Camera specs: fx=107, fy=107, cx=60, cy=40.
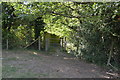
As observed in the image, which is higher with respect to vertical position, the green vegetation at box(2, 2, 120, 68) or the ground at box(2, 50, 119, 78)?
the green vegetation at box(2, 2, 120, 68)

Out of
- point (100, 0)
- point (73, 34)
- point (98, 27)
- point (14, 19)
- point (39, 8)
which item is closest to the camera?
point (100, 0)

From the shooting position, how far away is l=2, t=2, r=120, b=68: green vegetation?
321cm

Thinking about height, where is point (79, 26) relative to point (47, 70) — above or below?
above

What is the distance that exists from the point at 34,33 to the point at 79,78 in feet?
21.0

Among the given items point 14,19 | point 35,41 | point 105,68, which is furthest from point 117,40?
point 14,19

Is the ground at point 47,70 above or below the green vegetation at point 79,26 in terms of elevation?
below

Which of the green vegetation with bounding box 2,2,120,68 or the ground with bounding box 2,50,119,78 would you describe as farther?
the green vegetation with bounding box 2,2,120,68

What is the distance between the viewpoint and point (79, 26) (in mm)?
5578

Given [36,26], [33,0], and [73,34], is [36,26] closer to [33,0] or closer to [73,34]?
[73,34]

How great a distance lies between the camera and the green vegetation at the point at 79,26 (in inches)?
126

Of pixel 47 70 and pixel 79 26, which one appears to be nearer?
pixel 47 70

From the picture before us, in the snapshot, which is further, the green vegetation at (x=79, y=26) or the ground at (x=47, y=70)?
the green vegetation at (x=79, y=26)

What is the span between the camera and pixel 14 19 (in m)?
7.76

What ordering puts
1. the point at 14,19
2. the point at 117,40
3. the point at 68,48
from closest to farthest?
the point at 117,40 < the point at 68,48 < the point at 14,19
